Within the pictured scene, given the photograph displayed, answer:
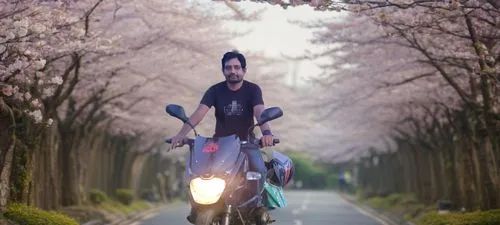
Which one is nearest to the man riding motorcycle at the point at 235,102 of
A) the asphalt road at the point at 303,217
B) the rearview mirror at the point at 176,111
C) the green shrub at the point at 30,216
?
the rearview mirror at the point at 176,111

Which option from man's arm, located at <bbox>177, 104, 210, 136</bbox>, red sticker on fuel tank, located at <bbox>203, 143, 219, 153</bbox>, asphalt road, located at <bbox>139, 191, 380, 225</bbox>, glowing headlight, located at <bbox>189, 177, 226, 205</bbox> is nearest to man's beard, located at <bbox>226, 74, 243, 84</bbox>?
man's arm, located at <bbox>177, 104, 210, 136</bbox>

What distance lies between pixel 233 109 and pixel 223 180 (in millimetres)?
1012

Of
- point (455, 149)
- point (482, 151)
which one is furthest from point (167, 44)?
point (455, 149)

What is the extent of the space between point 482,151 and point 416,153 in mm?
18993

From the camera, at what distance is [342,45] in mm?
25469

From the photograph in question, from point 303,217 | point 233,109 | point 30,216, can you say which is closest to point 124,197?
point 303,217

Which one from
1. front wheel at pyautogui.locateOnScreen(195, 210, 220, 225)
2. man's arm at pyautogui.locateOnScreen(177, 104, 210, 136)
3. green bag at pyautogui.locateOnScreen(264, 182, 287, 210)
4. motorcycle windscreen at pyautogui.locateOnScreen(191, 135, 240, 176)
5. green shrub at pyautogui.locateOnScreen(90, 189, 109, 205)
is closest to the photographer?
front wheel at pyautogui.locateOnScreen(195, 210, 220, 225)

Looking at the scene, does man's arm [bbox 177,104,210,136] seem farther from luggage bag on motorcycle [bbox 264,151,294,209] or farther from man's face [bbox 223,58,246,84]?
luggage bag on motorcycle [bbox 264,151,294,209]

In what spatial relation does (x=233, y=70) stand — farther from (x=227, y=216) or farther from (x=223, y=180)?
(x=227, y=216)

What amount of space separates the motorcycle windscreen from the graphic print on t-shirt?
57 centimetres

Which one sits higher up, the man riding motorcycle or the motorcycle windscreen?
the man riding motorcycle

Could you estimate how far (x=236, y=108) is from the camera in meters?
9.01

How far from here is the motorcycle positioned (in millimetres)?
8180

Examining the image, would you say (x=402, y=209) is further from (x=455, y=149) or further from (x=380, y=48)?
(x=380, y=48)
